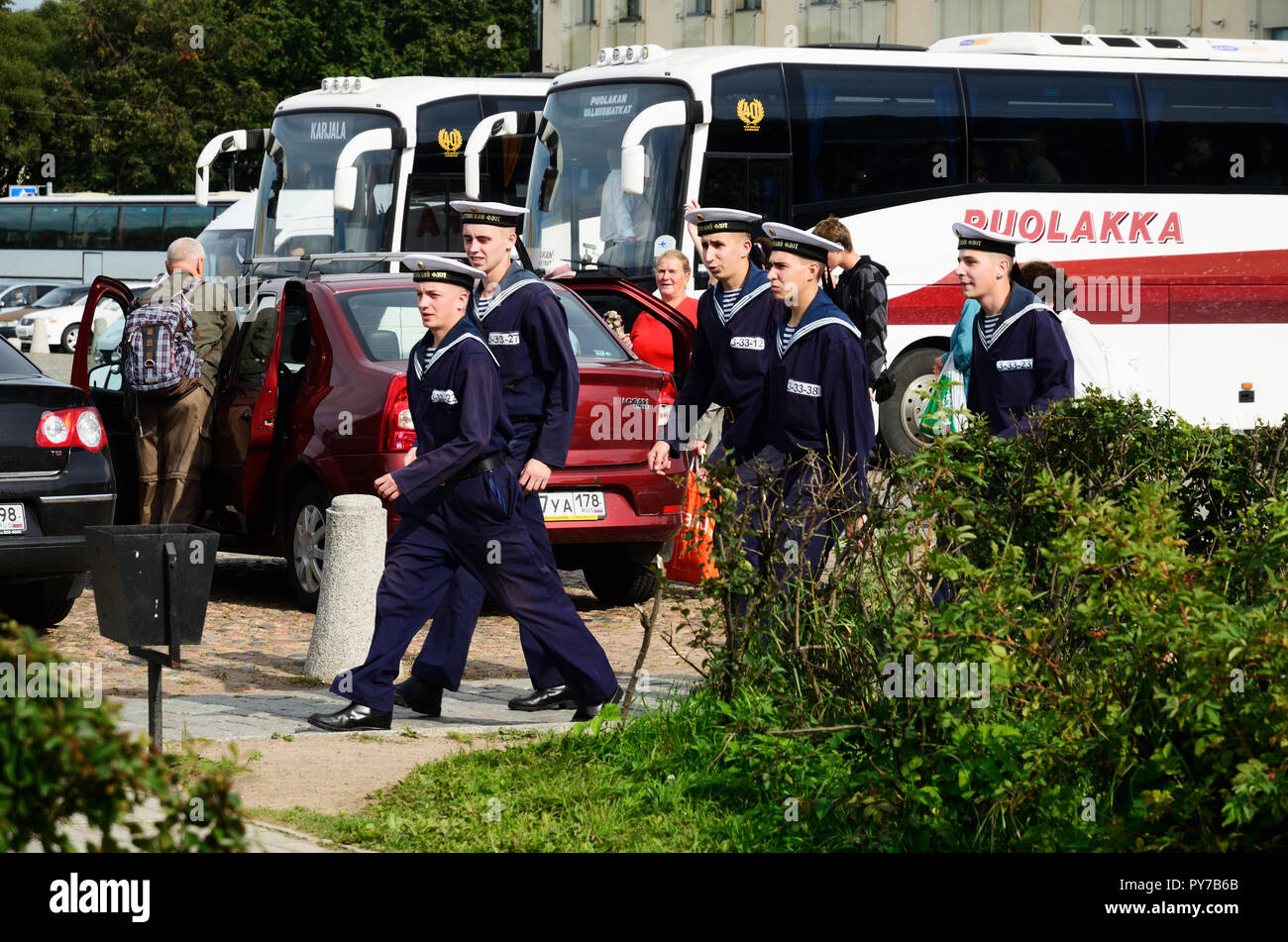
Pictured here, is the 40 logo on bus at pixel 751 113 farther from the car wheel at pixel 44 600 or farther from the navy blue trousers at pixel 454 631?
the navy blue trousers at pixel 454 631

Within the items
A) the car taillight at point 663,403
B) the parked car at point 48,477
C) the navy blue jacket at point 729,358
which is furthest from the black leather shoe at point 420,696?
the car taillight at point 663,403

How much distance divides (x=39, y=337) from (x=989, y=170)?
1206 inches

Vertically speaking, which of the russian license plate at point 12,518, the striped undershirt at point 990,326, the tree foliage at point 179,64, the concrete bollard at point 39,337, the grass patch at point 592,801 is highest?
the tree foliage at point 179,64

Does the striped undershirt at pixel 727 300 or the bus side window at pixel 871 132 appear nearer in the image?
the striped undershirt at pixel 727 300

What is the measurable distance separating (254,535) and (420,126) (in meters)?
12.4

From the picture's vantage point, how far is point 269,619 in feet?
34.2

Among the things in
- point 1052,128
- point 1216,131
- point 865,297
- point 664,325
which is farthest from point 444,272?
point 1216,131

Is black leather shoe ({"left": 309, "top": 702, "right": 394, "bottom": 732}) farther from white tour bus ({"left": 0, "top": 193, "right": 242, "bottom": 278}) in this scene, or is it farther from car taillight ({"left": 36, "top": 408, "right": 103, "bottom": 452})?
white tour bus ({"left": 0, "top": 193, "right": 242, "bottom": 278})

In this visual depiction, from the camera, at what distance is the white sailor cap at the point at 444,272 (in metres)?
7.23

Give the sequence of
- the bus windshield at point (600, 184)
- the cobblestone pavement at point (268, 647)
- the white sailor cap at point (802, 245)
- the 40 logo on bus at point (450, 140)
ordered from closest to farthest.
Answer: the white sailor cap at point (802, 245) < the cobblestone pavement at point (268, 647) < the bus windshield at point (600, 184) < the 40 logo on bus at point (450, 140)

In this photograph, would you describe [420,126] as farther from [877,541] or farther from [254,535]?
[877,541]

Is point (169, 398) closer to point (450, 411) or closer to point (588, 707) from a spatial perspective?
point (450, 411)

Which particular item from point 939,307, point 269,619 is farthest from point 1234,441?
point 939,307

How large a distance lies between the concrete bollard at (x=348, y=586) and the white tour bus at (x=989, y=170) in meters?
8.37
